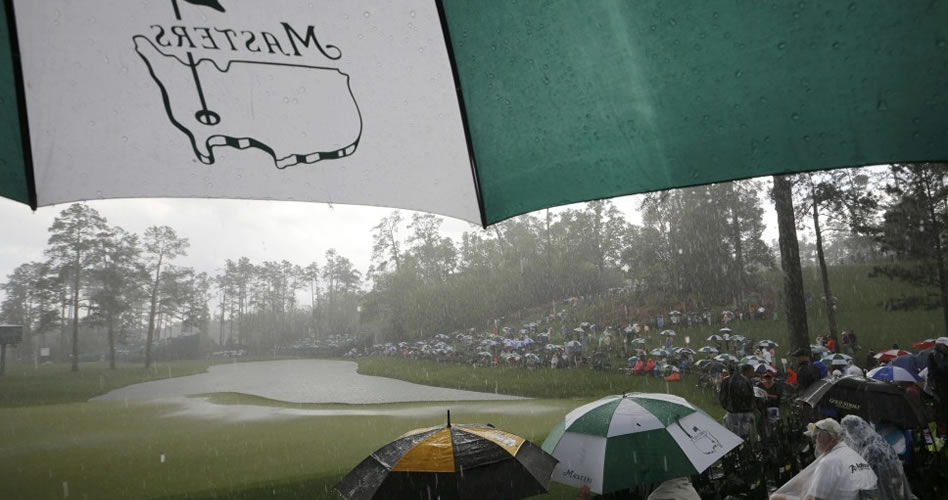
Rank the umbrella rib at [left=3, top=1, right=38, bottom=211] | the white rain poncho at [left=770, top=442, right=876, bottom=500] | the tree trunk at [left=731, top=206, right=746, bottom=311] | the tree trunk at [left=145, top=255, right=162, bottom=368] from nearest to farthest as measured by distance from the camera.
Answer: the umbrella rib at [left=3, top=1, right=38, bottom=211] < the white rain poncho at [left=770, top=442, right=876, bottom=500] < the tree trunk at [left=731, top=206, right=746, bottom=311] < the tree trunk at [left=145, top=255, right=162, bottom=368]

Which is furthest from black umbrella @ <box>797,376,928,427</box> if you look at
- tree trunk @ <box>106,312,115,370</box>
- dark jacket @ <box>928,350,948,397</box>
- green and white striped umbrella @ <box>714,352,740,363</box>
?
tree trunk @ <box>106,312,115,370</box>

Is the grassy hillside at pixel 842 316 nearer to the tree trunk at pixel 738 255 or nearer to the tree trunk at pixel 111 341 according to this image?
the tree trunk at pixel 738 255

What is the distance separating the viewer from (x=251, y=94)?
166cm

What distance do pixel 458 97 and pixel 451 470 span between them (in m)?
2.27

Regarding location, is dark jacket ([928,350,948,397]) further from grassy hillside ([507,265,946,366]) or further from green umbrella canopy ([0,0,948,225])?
grassy hillside ([507,265,946,366])

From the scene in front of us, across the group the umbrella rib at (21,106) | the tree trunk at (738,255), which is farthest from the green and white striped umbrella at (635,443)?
the tree trunk at (738,255)

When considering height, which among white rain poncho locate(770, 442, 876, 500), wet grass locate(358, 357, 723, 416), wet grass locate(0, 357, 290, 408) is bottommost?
wet grass locate(358, 357, 723, 416)

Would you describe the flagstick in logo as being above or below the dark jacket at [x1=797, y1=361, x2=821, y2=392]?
above

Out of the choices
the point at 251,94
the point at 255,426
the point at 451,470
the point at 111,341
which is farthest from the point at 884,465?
the point at 111,341

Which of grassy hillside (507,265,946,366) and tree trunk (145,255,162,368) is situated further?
tree trunk (145,255,162,368)

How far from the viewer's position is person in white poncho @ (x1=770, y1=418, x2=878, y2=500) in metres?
2.77

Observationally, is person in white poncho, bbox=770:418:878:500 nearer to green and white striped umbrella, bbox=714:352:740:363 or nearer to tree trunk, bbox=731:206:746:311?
green and white striped umbrella, bbox=714:352:740:363

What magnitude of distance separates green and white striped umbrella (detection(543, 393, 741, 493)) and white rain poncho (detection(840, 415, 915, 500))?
37.9 inches

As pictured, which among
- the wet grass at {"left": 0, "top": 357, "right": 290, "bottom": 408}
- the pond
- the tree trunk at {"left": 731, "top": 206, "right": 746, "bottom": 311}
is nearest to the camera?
the pond
